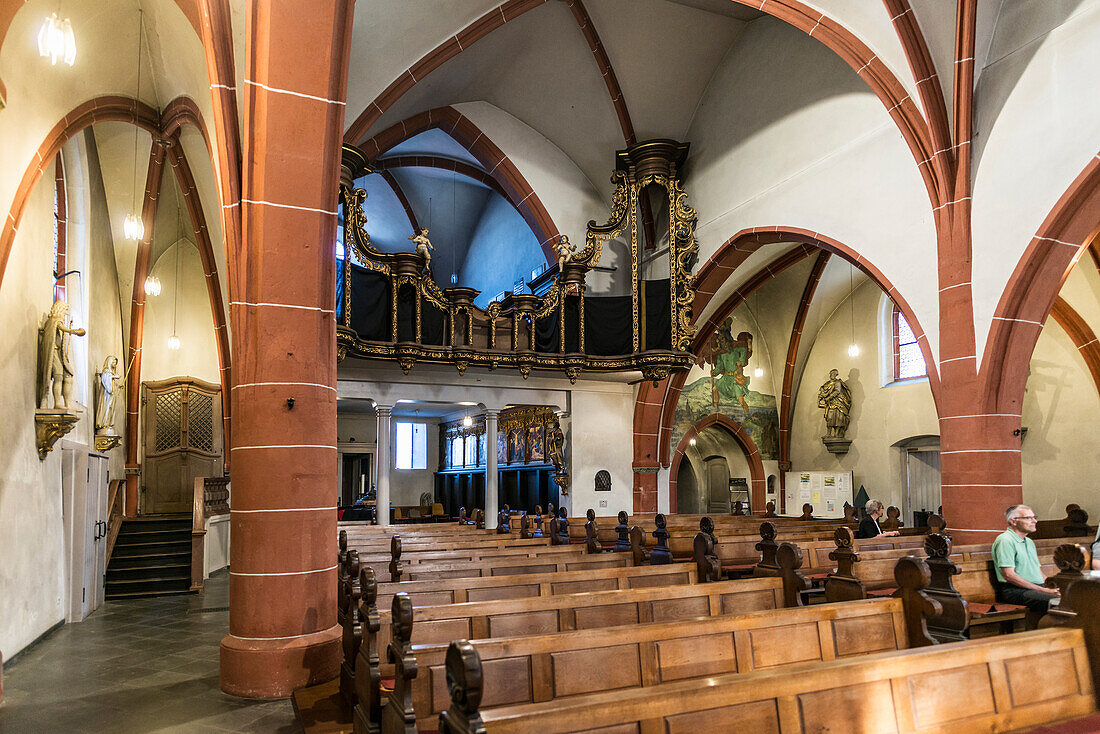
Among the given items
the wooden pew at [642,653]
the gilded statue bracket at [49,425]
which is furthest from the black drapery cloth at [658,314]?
the wooden pew at [642,653]

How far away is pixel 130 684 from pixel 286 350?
3.04 meters

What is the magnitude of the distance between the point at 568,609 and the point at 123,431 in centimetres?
1272

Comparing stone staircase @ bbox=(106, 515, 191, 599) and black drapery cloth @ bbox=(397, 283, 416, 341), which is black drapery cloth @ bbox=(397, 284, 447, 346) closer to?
black drapery cloth @ bbox=(397, 283, 416, 341)

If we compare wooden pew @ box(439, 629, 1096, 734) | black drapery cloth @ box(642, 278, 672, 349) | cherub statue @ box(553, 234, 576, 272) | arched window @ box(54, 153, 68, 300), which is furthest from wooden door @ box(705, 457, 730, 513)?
wooden pew @ box(439, 629, 1096, 734)

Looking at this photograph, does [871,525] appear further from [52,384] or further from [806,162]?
[52,384]

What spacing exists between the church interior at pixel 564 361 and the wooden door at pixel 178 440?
0.07 metres

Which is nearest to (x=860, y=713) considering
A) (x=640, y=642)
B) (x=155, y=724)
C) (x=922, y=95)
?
(x=640, y=642)

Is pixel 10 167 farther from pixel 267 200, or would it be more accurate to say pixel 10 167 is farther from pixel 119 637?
pixel 119 637

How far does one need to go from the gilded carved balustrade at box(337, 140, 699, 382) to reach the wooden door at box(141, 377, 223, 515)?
688cm

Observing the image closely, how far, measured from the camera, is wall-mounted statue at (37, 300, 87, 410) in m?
7.97

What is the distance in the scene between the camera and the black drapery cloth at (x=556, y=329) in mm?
13078

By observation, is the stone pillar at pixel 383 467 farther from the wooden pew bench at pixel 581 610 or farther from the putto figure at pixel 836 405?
the putto figure at pixel 836 405

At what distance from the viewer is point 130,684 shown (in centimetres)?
609

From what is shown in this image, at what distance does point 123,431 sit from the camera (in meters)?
14.2
